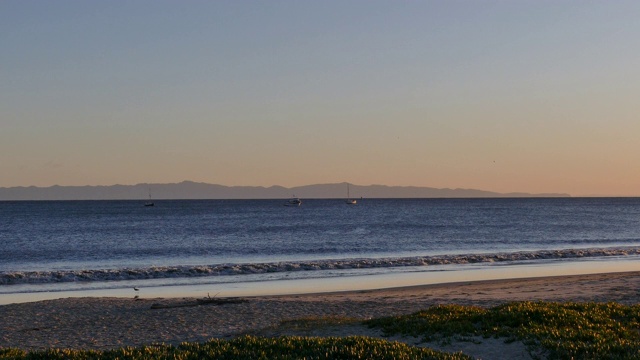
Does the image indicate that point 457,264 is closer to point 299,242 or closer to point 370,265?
point 370,265

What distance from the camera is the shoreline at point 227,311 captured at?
64.5ft

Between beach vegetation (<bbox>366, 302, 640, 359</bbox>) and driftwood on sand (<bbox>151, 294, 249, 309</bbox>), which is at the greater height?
beach vegetation (<bbox>366, 302, 640, 359</bbox>)

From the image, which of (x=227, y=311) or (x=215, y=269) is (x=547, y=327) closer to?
(x=227, y=311)

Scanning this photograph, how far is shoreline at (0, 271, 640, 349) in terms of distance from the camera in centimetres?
1966

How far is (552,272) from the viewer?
40.6 m

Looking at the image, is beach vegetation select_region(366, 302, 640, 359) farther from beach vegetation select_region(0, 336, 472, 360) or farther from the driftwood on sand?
the driftwood on sand

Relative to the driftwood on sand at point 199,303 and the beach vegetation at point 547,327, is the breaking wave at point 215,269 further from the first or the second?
the beach vegetation at point 547,327

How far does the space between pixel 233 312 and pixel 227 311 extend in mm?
293

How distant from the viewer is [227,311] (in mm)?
24141

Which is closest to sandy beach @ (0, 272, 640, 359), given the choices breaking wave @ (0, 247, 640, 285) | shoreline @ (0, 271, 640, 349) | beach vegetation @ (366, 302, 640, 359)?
shoreline @ (0, 271, 640, 349)

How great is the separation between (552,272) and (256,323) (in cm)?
2413

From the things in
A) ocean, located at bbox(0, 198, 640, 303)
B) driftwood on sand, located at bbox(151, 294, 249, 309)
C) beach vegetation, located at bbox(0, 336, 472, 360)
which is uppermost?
beach vegetation, located at bbox(0, 336, 472, 360)

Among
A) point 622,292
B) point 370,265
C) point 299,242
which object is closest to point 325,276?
point 370,265

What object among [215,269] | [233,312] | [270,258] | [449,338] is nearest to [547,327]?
[449,338]
